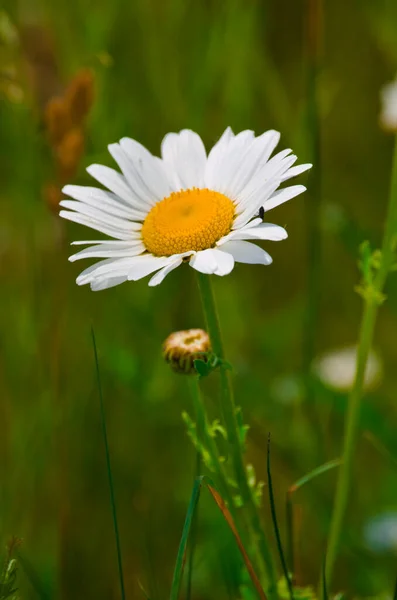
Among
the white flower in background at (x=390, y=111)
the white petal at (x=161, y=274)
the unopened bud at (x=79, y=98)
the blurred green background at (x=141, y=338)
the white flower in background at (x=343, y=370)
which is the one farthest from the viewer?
the white flower in background at (x=343, y=370)

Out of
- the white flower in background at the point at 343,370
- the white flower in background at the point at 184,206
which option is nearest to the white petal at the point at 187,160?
the white flower in background at the point at 184,206

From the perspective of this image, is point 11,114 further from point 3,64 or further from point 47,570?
point 47,570

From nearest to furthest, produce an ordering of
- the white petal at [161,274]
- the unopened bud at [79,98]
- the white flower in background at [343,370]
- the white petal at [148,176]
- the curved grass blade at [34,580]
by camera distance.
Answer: the white petal at [161,274]
the curved grass blade at [34,580]
the white petal at [148,176]
the unopened bud at [79,98]
the white flower in background at [343,370]

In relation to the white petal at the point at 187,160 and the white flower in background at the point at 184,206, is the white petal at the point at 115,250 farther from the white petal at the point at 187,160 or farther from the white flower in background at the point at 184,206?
the white petal at the point at 187,160

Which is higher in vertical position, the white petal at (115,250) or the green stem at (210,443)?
the white petal at (115,250)

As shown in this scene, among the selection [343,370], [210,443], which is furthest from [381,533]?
[210,443]

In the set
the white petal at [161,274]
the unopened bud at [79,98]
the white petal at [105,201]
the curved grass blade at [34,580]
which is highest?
the unopened bud at [79,98]

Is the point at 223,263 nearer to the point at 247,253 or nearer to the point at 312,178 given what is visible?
the point at 247,253
